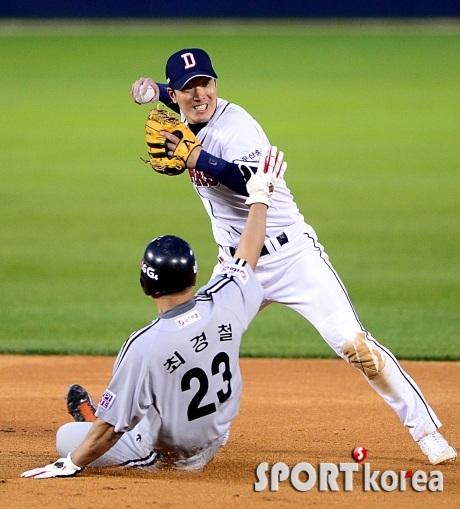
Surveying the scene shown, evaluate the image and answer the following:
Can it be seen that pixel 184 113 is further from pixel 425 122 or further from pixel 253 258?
pixel 425 122

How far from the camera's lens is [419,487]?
4.62m

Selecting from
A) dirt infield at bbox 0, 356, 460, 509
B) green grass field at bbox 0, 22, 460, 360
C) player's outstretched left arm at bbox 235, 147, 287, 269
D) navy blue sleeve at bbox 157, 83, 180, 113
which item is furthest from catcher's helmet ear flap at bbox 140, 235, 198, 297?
green grass field at bbox 0, 22, 460, 360

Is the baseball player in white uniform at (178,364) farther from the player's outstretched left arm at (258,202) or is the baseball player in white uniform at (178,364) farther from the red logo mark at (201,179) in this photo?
the red logo mark at (201,179)

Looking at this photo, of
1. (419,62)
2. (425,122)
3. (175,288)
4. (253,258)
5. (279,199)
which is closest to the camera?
(175,288)

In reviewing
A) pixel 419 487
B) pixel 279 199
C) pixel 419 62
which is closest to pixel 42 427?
pixel 279 199

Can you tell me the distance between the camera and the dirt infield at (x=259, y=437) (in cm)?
436

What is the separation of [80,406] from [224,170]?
62.9 inches

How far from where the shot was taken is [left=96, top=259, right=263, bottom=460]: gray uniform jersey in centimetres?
435

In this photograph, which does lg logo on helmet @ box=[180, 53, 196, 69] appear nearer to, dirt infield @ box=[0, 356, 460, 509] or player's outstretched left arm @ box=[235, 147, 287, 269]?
player's outstretched left arm @ box=[235, 147, 287, 269]

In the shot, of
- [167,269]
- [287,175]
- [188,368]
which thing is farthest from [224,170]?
[287,175]

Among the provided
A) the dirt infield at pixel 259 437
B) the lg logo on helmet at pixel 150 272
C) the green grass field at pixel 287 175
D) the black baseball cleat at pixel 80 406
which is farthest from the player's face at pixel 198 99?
the green grass field at pixel 287 175

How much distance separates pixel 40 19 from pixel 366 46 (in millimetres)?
11556

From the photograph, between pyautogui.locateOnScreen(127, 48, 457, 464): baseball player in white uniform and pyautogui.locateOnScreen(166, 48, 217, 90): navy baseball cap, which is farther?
pyautogui.locateOnScreen(166, 48, 217, 90): navy baseball cap

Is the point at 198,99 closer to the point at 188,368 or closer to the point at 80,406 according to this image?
the point at 188,368
